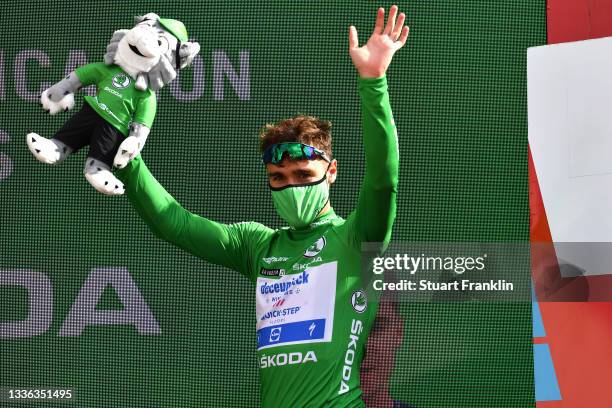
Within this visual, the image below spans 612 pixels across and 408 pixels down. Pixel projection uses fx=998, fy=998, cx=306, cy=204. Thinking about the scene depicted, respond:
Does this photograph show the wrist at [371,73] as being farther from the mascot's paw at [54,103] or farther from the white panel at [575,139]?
the white panel at [575,139]

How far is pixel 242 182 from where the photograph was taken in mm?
4754

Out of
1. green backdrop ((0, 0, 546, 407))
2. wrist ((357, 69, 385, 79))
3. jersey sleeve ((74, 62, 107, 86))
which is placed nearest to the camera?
wrist ((357, 69, 385, 79))

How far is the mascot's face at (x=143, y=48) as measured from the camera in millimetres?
2971

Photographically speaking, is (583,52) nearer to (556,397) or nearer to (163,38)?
(556,397)

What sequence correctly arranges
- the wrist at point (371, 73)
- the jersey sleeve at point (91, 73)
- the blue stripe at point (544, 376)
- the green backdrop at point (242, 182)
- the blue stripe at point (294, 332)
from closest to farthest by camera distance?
the wrist at point (371, 73), the blue stripe at point (294, 332), the jersey sleeve at point (91, 73), the blue stripe at point (544, 376), the green backdrop at point (242, 182)

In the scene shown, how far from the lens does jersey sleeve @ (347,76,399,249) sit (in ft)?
8.57

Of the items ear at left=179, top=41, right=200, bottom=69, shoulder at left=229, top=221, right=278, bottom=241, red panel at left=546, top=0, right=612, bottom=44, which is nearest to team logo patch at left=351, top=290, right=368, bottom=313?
shoulder at left=229, top=221, right=278, bottom=241

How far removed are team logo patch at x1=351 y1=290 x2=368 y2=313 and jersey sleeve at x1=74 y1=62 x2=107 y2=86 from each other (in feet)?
3.38

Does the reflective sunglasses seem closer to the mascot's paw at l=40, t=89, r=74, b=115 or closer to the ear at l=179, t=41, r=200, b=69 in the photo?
the ear at l=179, t=41, r=200, b=69

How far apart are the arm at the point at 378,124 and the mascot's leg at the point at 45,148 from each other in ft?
3.02

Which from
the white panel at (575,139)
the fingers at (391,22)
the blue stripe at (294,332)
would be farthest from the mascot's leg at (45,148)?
the white panel at (575,139)

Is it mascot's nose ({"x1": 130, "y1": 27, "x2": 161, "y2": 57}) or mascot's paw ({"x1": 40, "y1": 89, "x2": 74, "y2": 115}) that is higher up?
mascot's nose ({"x1": 130, "y1": 27, "x2": 161, "y2": 57})

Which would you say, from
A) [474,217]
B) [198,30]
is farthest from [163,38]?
[474,217]

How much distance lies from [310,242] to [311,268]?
96 millimetres
